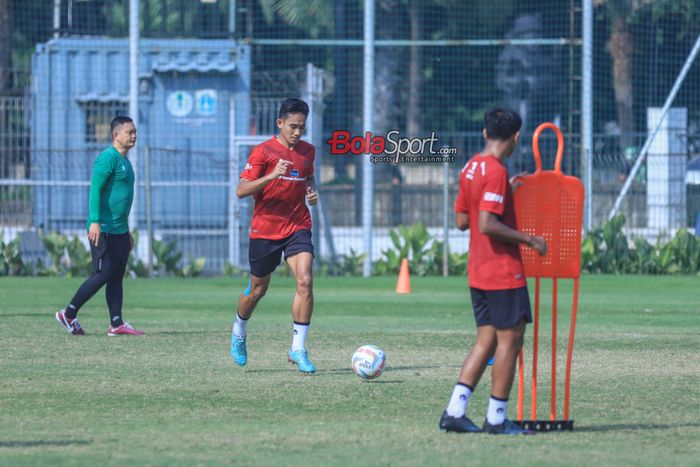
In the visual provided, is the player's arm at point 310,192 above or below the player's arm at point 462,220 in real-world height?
above

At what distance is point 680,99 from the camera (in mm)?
32781

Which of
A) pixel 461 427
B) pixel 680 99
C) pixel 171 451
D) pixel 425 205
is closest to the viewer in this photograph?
pixel 171 451

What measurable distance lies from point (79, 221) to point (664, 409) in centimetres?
1827

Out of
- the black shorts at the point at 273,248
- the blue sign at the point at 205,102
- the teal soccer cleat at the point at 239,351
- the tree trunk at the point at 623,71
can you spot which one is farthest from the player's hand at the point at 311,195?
the tree trunk at the point at 623,71

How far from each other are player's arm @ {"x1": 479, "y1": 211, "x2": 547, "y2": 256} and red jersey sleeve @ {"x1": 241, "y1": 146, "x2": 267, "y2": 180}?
3469 millimetres

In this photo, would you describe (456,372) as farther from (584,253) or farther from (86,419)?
(584,253)

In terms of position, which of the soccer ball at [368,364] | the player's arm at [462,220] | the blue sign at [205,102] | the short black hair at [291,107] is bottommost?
the soccer ball at [368,364]

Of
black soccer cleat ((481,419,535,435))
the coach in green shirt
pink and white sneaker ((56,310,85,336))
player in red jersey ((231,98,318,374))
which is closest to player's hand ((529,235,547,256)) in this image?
black soccer cleat ((481,419,535,435))

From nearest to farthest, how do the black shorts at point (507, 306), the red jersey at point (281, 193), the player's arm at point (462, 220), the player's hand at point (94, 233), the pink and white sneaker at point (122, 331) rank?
the black shorts at point (507, 306)
the player's arm at point (462, 220)
the red jersey at point (281, 193)
the player's hand at point (94, 233)
the pink and white sneaker at point (122, 331)

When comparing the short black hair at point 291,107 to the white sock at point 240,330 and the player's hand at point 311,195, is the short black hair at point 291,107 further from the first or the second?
the white sock at point 240,330

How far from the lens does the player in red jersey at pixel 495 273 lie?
24.4 feet

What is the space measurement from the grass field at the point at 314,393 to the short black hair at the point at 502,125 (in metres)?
1.61

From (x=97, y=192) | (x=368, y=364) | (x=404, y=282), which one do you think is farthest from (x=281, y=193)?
(x=404, y=282)

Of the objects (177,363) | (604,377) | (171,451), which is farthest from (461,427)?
(177,363)
